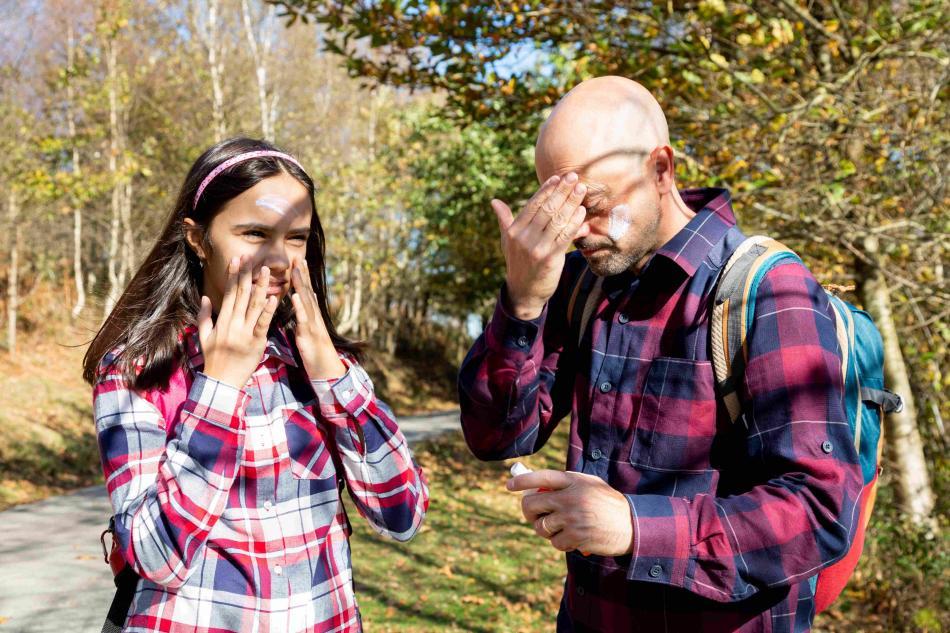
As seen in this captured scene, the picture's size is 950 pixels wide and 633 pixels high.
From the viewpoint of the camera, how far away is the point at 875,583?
19.2 feet

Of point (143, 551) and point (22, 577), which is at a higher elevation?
point (143, 551)

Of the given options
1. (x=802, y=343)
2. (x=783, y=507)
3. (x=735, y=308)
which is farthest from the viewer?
(x=735, y=308)

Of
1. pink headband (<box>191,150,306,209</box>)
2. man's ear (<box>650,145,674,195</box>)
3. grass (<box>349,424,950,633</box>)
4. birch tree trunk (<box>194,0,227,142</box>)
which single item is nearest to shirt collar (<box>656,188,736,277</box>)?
man's ear (<box>650,145,674,195</box>)

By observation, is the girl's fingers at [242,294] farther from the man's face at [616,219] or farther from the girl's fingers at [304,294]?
the man's face at [616,219]

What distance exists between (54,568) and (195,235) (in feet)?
17.6

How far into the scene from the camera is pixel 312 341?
1.87 m

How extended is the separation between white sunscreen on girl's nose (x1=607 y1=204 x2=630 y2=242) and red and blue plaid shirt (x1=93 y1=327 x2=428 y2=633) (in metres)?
0.70

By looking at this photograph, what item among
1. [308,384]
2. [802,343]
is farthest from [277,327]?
[802,343]

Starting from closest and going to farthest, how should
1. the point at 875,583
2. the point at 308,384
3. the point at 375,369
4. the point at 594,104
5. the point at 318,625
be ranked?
the point at 594,104 < the point at 318,625 < the point at 308,384 < the point at 875,583 < the point at 375,369

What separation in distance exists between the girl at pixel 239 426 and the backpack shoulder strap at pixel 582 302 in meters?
0.51

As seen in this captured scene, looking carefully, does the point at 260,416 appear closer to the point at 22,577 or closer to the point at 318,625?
the point at 318,625

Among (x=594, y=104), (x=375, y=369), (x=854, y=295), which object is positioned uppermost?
(x=594, y=104)

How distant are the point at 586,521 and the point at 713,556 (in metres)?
0.23

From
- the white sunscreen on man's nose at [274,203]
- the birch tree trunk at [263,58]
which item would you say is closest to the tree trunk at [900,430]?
the white sunscreen on man's nose at [274,203]
